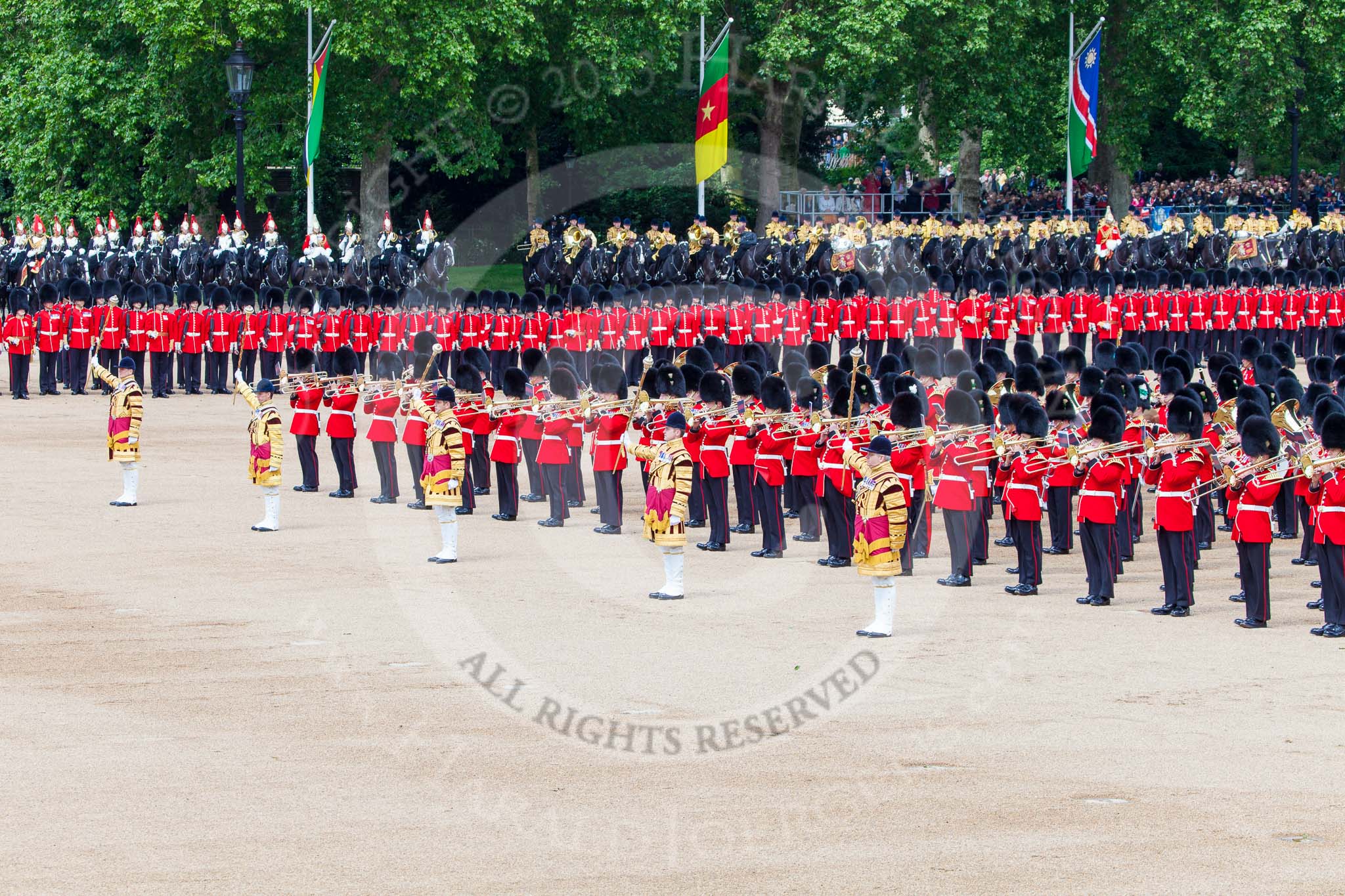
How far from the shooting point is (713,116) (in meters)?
32.7

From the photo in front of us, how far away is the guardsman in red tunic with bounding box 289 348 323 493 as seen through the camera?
16766mm

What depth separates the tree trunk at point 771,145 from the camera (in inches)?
1507

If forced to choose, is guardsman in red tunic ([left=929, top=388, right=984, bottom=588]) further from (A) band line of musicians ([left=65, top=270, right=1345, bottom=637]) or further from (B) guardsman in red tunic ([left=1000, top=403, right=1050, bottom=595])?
(B) guardsman in red tunic ([left=1000, top=403, right=1050, bottom=595])

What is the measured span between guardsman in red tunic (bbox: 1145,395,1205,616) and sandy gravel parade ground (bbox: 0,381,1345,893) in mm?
258

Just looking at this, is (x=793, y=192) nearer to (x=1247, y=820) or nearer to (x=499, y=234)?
(x=499, y=234)

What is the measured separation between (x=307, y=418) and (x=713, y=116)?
17.2 m

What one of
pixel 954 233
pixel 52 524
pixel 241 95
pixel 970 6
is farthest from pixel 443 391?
pixel 970 6

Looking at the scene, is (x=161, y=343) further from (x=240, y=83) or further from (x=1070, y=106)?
(x=1070, y=106)

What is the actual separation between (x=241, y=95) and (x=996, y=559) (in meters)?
14.8

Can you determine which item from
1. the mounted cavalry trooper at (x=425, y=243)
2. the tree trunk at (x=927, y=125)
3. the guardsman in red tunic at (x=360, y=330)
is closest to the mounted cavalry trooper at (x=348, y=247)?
the mounted cavalry trooper at (x=425, y=243)

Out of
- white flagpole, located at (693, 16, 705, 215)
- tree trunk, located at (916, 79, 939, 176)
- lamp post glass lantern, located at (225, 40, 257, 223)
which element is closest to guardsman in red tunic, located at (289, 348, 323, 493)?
lamp post glass lantern, located at (225, 40, 257, 223)

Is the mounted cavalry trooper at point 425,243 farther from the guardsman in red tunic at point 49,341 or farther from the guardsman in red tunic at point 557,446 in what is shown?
the guardsman in red tunic at point 557,446

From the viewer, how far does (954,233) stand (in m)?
30.2

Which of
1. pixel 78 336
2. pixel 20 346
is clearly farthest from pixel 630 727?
pixel 20 346
